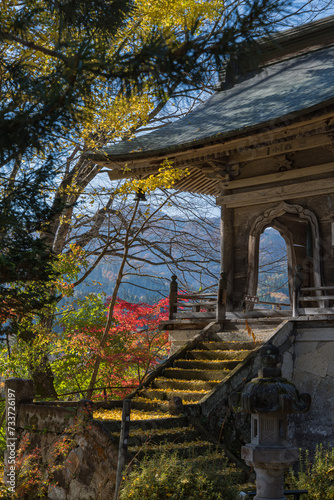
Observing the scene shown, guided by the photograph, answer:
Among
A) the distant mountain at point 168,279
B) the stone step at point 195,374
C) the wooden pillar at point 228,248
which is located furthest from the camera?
the distant mountain at point 168,279

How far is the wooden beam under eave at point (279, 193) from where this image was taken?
1029cm

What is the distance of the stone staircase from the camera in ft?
23.9

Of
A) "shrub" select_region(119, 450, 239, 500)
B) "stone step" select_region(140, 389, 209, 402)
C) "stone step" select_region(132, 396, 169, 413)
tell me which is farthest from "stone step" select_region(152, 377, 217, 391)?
"shrub" select_region(119, 450, 239, 500)

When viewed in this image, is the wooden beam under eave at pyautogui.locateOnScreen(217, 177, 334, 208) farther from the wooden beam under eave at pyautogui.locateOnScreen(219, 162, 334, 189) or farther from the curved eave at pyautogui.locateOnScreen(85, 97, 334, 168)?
the curved eave at pyautogui.locateOnScreen(85, 97, 334, 168)

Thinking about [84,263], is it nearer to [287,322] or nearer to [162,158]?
[162,158]

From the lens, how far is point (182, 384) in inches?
360

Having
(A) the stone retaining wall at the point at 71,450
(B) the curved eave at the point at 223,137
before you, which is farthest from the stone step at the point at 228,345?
(B) the curved eave at the point at 223,137

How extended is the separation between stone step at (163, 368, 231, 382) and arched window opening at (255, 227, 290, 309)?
248 centimetres

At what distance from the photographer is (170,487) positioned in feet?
19.2

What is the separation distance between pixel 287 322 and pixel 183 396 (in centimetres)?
228

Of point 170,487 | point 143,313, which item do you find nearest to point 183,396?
→ point 170,487

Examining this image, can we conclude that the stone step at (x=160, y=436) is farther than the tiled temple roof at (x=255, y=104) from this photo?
No

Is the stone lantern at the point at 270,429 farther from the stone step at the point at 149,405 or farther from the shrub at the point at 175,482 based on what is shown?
the stone step at the point at 149,405

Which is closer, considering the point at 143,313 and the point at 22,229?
the point at 22,229
